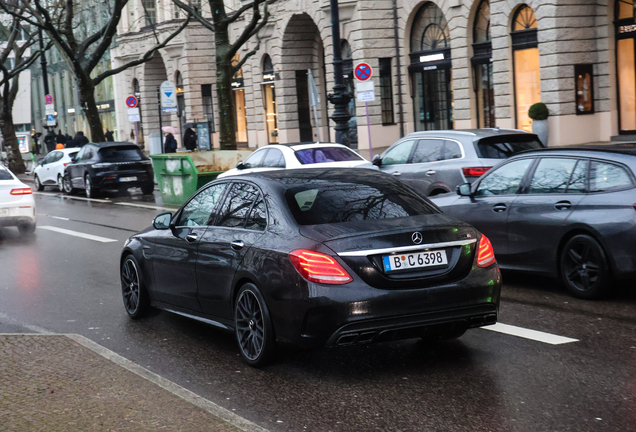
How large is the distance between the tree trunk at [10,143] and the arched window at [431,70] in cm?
2178

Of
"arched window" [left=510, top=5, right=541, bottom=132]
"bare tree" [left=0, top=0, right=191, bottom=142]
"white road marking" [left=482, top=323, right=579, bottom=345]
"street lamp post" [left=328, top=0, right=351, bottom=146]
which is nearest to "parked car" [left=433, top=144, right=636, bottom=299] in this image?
"white road marking" [left=482, top=323, right=579, bottom=345]

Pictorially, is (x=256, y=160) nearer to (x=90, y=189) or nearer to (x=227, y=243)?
(x=90, y=189)

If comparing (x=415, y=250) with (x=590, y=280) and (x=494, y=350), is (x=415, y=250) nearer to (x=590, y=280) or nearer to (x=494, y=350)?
(x=494, y=350)

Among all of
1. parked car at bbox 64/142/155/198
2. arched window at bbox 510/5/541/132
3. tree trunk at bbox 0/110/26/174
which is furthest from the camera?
tree trunk at bbox 0/110/26/174

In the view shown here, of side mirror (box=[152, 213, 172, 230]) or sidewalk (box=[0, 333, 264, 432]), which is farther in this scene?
side mirror (box=[152, 213, 172, 230])

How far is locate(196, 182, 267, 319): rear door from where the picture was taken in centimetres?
664

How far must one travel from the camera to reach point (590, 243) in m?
8.44

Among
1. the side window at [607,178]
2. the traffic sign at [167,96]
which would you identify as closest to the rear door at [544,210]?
the side window at [607,178]

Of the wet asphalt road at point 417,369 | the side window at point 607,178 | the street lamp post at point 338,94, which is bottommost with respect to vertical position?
the wet asphalt road at point 417,369

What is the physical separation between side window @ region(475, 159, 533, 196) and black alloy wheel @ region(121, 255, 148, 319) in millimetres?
3827

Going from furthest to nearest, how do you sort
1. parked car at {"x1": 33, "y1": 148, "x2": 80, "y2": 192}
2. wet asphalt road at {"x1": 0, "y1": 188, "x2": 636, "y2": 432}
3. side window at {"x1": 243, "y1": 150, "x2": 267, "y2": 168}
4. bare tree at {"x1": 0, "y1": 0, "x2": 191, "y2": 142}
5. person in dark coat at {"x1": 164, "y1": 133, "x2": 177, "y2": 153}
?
person in dark coat at {"x1": 164, "y1": 133, "x2": 177, "y2": 153}, bare tree at {"x1": 0, "y1": 0, "x2": 191, "y2": 142}, parked car at {"x1": 33, "y1": 148, "x2": 80, "y2": 192}, side window at {"x1": 243, "y1": 150, "x2": 267, "y2": 168}, wet asphalt road at {"x1": 0, "y1": 188, "x2": 636, "y2": 432}

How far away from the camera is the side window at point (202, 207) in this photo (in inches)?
292

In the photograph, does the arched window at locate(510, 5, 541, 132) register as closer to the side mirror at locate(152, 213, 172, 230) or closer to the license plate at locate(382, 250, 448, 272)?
the side mirror at locate(152, 213, 172, 230)

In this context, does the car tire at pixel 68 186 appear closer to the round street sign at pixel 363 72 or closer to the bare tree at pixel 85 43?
the bare tree at pixel 85 43
